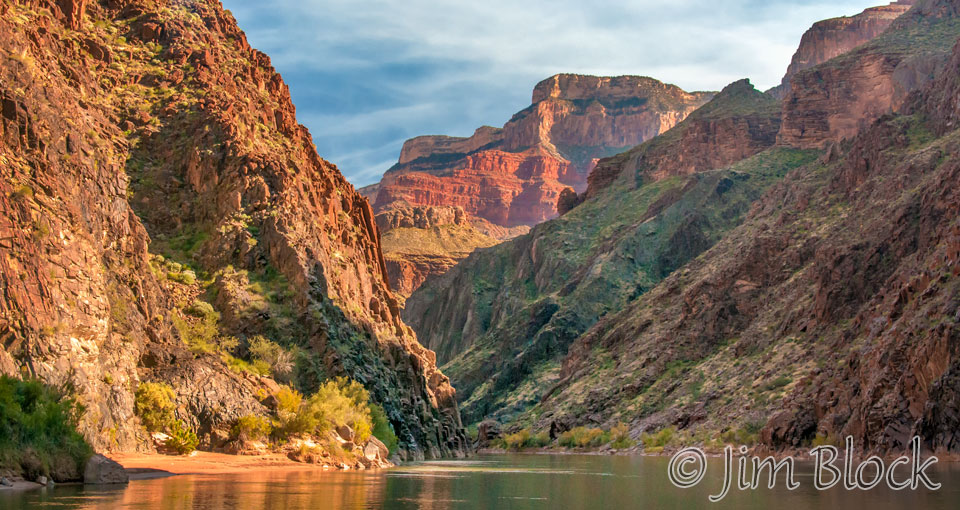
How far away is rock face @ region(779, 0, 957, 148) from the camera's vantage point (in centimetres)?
17262

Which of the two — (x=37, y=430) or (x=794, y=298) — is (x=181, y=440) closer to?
(x=37, y=430)

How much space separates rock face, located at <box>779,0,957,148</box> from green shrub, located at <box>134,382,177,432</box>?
5618 inches

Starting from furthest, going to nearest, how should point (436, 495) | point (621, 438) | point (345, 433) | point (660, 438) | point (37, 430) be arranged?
point (621, 438)
point (660, 438)
point (345, 433)
point (436, 495)
point (37, 430)

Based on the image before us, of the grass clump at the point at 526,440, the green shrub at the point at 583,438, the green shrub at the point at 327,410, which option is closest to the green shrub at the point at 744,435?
the green shrub at the point at 583,438

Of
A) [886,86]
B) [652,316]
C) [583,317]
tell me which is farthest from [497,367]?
[886,86]

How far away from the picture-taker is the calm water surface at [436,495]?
112 feet

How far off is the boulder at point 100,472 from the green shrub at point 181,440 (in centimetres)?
1468

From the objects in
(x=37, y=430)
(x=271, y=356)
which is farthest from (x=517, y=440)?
(x=37, y=430)

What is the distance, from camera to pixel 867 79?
184750 mm

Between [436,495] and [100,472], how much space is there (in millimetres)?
13345

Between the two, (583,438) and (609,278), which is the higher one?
(609,278)

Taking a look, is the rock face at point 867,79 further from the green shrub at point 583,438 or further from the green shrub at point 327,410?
the green shrub at point 327,410

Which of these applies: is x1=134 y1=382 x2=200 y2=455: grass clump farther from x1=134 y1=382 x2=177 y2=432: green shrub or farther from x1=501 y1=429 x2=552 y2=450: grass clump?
x1=501 y1=429 x2=552 y2=450: grass clump

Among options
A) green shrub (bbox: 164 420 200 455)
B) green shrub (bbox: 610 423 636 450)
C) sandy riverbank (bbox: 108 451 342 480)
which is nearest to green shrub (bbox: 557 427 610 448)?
green shrub (bbox: 610 423 636 450)
